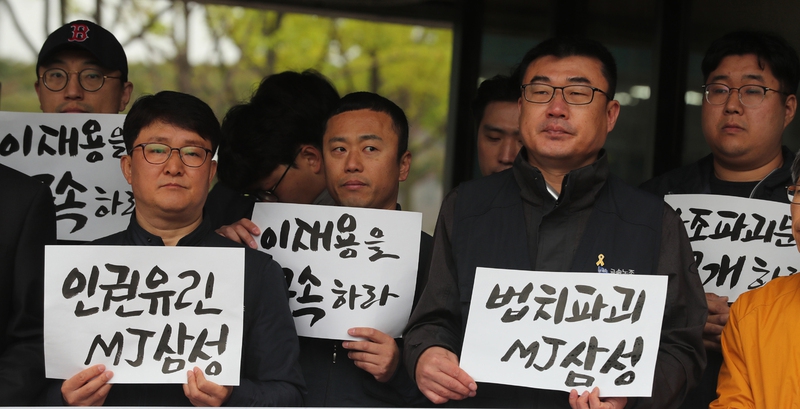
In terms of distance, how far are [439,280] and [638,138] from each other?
3.61m

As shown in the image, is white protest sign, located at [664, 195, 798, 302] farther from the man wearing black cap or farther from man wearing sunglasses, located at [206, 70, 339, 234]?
the man wearing black cap

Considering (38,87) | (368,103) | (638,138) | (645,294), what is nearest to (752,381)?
(645,294)

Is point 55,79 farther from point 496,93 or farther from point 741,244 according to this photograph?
point 741,244

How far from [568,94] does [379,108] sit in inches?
30.3

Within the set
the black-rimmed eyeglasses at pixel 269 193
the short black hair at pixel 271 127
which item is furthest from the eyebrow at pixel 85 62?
the black-rimmed eyeglasses at pixel 269 193

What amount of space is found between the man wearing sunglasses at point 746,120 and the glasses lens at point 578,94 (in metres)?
0.75

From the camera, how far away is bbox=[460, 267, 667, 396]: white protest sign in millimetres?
2398

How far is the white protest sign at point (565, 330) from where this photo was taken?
94.4 inches

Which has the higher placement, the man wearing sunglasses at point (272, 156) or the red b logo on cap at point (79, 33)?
the red b logo on cap at point (79, 33)

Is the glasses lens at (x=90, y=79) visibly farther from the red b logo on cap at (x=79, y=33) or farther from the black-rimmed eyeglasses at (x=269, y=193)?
the black-rimmed eyeglasses at (x=269, y=193)

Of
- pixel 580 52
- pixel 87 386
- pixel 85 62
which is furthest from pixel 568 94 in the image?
A: pixel 85 62

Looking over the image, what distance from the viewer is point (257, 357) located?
2.54 m

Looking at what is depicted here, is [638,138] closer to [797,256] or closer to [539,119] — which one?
[797,256]

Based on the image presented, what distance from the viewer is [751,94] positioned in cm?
325
